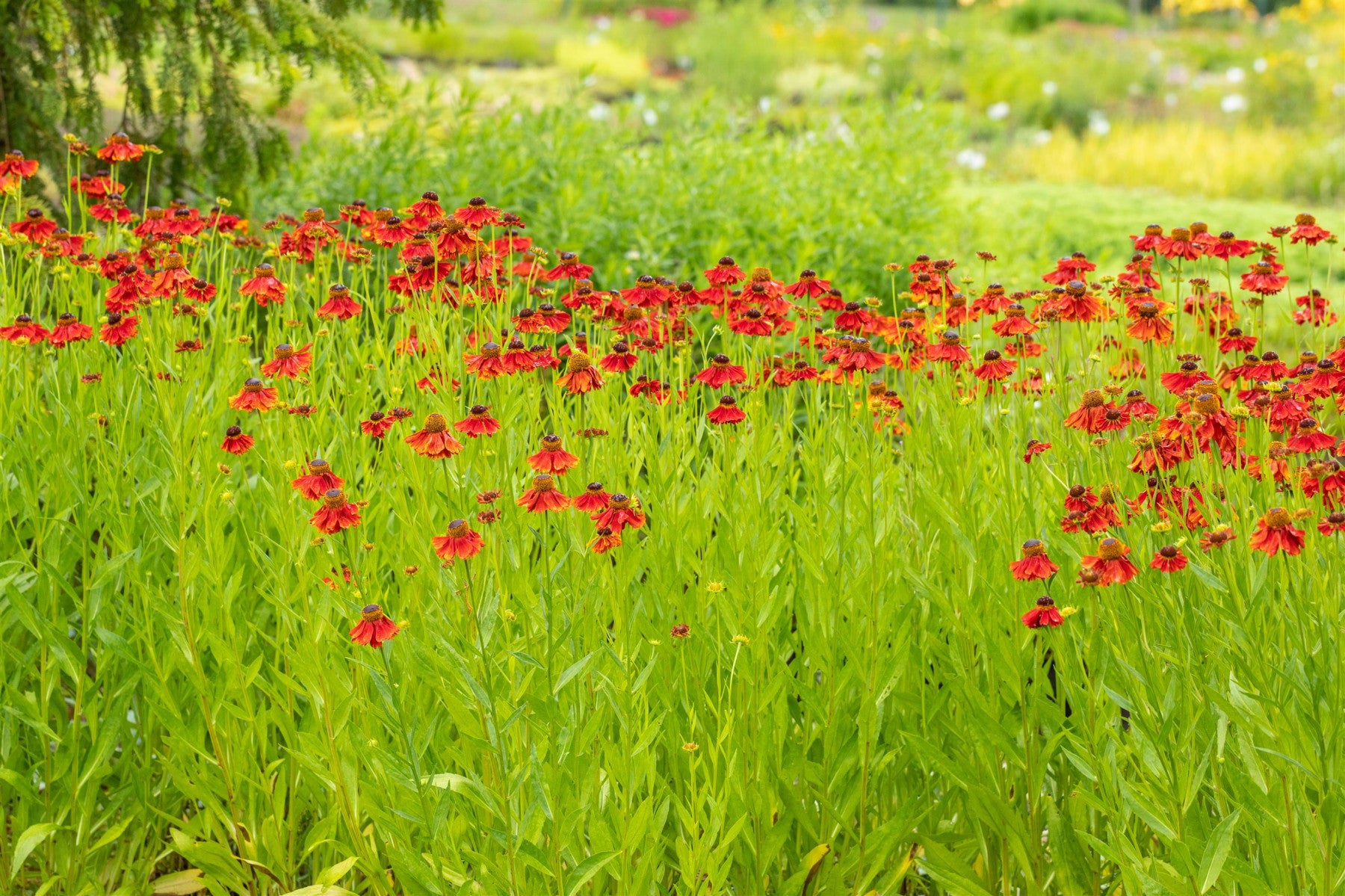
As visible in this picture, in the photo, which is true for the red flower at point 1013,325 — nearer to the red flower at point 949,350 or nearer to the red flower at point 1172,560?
the red flower at point 949,350

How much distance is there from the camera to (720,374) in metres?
2.25

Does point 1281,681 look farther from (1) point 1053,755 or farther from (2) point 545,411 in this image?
(2) point 545,411

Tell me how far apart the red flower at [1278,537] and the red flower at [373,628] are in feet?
3.87

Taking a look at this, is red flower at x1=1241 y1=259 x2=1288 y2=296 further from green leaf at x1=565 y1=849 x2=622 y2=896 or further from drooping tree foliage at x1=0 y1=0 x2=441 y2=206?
drooping tree foliage at x1=0 y1=0 x2=441 y2=206

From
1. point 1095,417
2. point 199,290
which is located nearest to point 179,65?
point 199,290

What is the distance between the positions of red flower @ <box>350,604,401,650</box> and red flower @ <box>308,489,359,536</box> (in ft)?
0.40

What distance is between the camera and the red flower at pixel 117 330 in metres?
2.34

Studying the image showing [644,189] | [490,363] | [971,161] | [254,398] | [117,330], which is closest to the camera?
[490,363]

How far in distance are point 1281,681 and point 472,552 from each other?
1.20m

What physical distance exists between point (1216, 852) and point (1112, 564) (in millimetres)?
439

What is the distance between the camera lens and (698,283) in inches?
199

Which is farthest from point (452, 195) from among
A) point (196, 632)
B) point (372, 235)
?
point (196, 632)

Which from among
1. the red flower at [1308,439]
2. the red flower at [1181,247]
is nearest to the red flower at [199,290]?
the red flower at [1181,247]

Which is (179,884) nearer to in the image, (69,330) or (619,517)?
(69,330)
